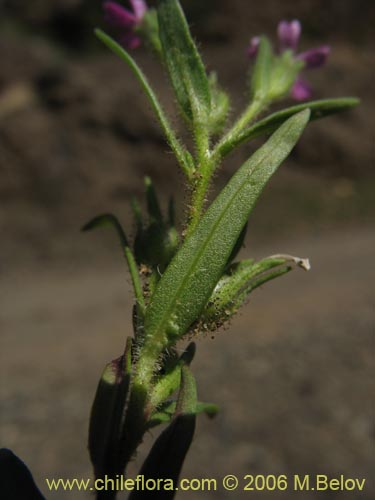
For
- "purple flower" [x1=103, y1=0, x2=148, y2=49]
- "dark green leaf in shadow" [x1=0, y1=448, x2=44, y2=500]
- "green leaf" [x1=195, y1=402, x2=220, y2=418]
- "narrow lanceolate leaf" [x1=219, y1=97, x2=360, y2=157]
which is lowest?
"green leaf" [x1=195, y1=402, x2=220, y2=418]

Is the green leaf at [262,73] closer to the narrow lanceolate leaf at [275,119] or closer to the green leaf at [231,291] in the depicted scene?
the narrow lanceolate leaf at [275,119]

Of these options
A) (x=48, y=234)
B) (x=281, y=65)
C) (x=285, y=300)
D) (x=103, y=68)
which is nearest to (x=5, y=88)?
(x=103, y=68)

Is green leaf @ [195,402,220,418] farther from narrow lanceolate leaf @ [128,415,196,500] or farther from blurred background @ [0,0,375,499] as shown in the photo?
blurred background @ [0,0,375,499]

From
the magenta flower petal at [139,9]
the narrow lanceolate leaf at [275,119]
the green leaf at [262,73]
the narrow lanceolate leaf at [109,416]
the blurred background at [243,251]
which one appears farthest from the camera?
the blurred background at [243,251]

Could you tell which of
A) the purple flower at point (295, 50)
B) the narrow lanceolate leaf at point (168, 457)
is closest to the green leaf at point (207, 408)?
the narrow lanceolate leaf at point (168, 457)

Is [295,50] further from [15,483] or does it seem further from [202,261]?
[15,483]

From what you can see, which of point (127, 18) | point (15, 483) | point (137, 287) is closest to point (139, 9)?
point (127, 18)

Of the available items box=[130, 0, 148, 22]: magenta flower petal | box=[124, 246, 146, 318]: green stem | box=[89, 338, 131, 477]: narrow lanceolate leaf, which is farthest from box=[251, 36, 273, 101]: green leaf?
box=[89, 338, 131, 477]: narrow lanceolate leaf
